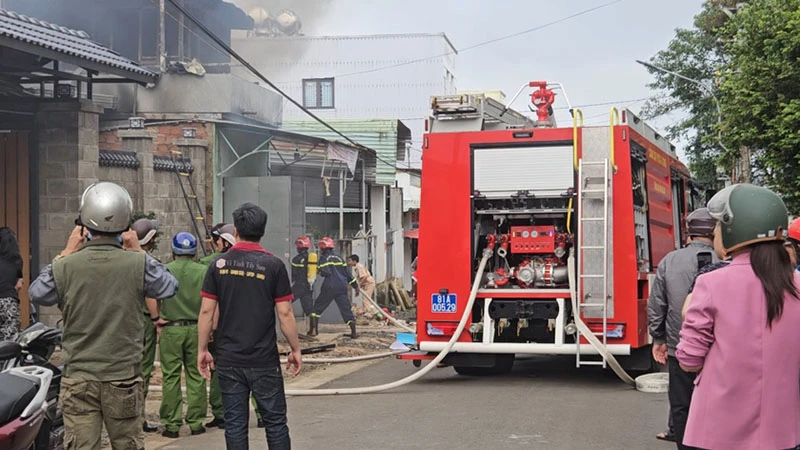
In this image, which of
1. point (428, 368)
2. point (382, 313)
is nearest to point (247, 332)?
point (428, 368)

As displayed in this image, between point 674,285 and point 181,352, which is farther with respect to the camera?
point 181,352

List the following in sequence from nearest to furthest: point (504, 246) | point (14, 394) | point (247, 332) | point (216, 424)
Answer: point (14, 394) < point (247, 332) < point (216, 424) < point (504, 246)

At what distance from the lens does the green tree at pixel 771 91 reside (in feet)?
57.3

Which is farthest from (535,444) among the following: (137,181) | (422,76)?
(422,76)

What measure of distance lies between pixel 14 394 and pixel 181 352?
380cm

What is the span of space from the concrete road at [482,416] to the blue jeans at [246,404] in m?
1.80

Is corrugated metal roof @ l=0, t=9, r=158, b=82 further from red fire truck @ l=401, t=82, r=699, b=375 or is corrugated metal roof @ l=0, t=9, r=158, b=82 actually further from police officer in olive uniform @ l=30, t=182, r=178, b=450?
police officer in olive uniform @ l=30, t=182, r=178, b=450

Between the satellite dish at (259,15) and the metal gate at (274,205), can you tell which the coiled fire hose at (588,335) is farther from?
the satellite dish at (259,15)

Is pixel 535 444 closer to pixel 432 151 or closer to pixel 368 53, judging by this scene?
pixel 432 151

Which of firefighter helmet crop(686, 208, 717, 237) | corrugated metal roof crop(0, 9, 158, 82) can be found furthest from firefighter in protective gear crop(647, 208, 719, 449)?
corrugated metal roof crop(0, 9, 158, 82)

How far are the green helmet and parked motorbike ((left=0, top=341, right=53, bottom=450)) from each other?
3204 mm

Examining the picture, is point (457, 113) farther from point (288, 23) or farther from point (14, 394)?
point (288, 23)

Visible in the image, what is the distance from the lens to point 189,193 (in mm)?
17109

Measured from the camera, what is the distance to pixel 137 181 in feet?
50.4
